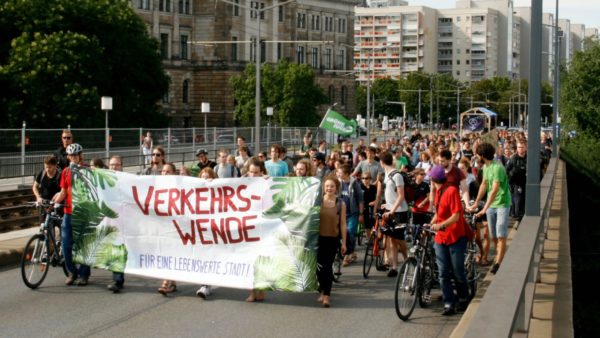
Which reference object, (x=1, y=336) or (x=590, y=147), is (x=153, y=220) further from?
(x=590, y=147)

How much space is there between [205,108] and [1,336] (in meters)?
42.7

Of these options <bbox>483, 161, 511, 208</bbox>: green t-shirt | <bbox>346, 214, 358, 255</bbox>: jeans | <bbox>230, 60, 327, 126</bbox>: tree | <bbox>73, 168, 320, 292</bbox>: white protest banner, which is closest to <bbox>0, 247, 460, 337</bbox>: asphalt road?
<bbox>73, 168, 320, 292</bbox>: white protest banner

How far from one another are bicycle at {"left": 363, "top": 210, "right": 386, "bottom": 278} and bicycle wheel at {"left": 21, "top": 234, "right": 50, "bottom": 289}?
14.9ft

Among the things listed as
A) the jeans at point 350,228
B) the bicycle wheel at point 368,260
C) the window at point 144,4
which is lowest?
the bicycle wheel at point 368,260

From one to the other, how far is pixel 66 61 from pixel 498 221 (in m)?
49.3

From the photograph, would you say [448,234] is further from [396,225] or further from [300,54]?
[300,54]

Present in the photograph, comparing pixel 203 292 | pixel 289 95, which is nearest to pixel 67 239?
pixel 203 292

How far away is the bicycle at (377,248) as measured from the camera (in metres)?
15.9

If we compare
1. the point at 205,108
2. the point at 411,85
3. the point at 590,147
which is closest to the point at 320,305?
the point at 590,147

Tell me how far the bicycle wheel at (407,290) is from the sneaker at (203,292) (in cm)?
277

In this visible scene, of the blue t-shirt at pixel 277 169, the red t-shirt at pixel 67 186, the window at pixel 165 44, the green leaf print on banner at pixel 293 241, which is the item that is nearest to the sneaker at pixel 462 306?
the green leaf print on banner at pixel 293 241

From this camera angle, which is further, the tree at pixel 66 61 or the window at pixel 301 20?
the window at pixel 301 20

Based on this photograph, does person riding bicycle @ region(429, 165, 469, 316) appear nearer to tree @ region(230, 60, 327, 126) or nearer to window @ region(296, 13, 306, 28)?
tree @ region(230, 60, 327, 126)

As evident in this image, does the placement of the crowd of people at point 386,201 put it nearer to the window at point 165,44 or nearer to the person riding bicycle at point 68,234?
the person riding bicycle at point 68,234
